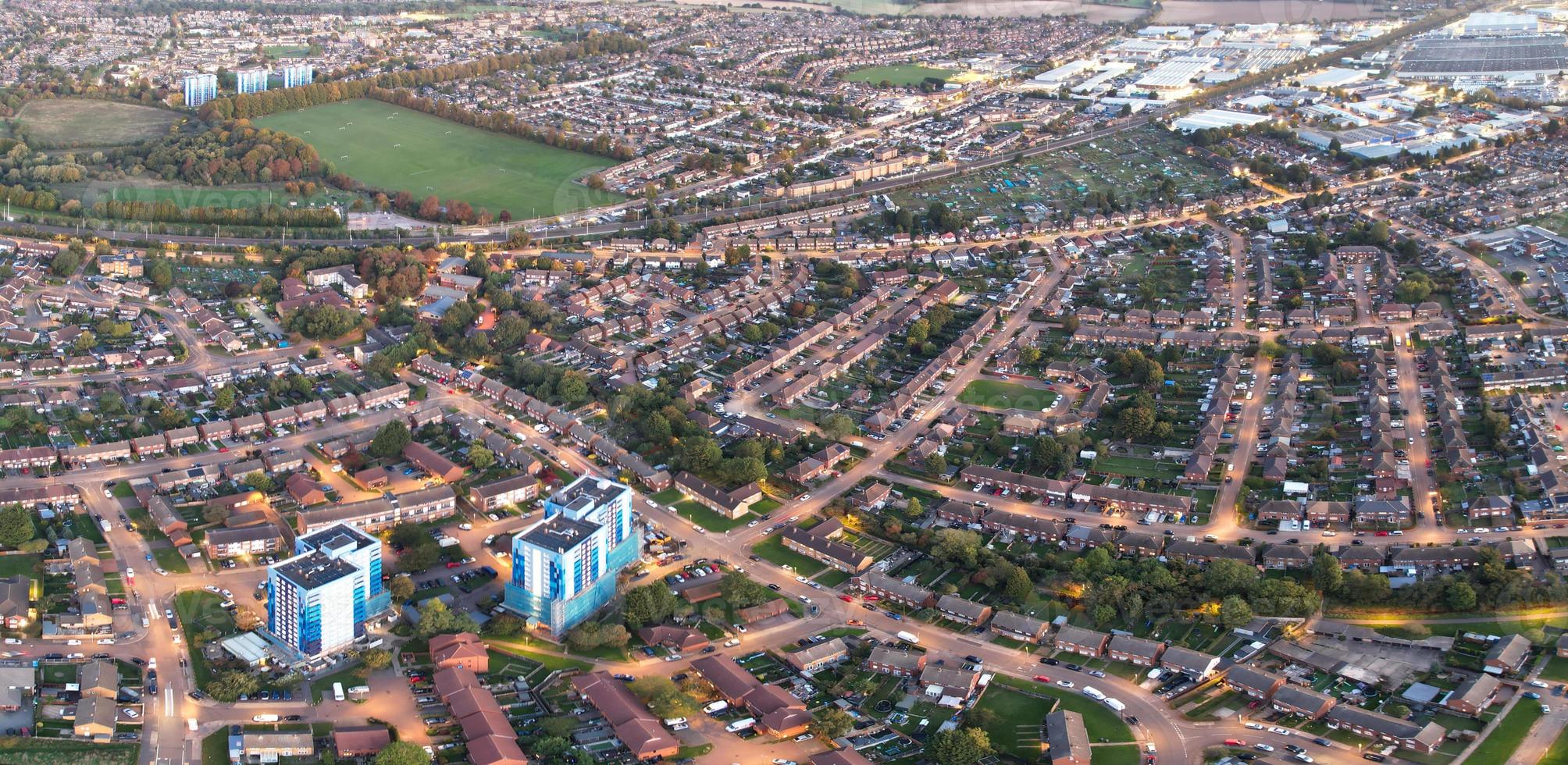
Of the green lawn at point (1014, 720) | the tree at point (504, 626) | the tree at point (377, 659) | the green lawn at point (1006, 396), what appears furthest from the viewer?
the green lawn at point (1006, 396)

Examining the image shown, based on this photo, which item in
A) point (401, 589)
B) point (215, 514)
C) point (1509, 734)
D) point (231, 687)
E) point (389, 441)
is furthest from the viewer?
point (389, 441)

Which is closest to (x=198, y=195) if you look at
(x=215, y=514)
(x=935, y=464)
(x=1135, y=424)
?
(x=215, y=514)

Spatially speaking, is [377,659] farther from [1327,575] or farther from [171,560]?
[1327,575]

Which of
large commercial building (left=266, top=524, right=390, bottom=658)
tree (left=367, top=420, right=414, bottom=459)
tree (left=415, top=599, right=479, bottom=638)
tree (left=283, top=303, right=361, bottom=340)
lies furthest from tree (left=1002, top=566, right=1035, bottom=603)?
tree (left=283, top=303, right=361, bottom=340)

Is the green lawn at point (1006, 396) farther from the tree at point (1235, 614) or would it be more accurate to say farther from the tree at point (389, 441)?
the tree at point (389, 441)

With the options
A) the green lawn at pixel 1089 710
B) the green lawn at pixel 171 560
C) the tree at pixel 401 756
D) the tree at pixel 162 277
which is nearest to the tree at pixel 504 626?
the tree at pixel 401 756

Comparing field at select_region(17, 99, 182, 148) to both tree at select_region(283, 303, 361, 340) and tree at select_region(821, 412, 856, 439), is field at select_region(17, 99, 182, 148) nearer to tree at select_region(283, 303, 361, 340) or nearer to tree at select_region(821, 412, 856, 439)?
tree at select_region(283, 303, 361, 340)
